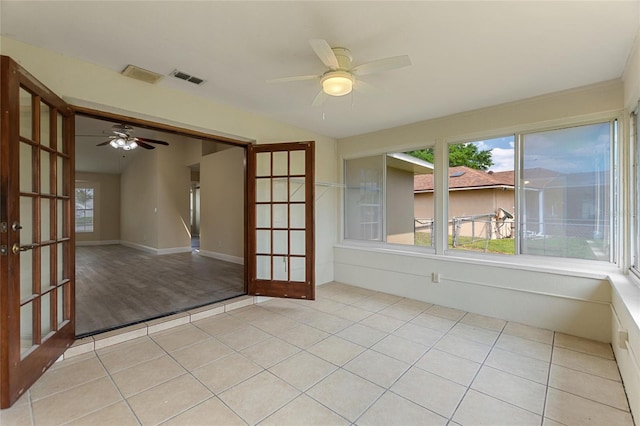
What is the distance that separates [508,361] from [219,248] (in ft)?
19.5

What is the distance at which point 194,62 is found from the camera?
95.3 inches

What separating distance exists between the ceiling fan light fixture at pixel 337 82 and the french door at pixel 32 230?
6.64 feet

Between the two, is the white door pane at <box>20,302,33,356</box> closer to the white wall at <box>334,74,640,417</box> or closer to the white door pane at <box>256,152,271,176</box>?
the white door pane at <box>256,152,271,176</box>

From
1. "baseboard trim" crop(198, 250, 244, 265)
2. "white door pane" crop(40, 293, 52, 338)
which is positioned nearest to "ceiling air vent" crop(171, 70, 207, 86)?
"white door pane" crop(40, 293, 52, 338)

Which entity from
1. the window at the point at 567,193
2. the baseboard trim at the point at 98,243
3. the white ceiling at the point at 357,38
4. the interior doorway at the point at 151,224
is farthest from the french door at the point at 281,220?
the baseboard trim at the point at 98,243

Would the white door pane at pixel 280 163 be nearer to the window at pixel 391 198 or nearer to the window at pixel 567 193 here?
the window at pixel 391 198

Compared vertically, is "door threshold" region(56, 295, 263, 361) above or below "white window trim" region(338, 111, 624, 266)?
below

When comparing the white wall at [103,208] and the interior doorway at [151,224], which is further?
the white wall at [103,208]

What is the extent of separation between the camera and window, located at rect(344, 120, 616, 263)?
284 cm

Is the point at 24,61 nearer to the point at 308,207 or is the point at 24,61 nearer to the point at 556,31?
the point at 308,207

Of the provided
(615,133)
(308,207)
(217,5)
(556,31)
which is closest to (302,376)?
(308,207)

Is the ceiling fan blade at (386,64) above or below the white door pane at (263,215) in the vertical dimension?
above

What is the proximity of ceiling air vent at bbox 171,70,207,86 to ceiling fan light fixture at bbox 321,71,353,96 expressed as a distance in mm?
1330

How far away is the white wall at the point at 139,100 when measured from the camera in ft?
7.27
